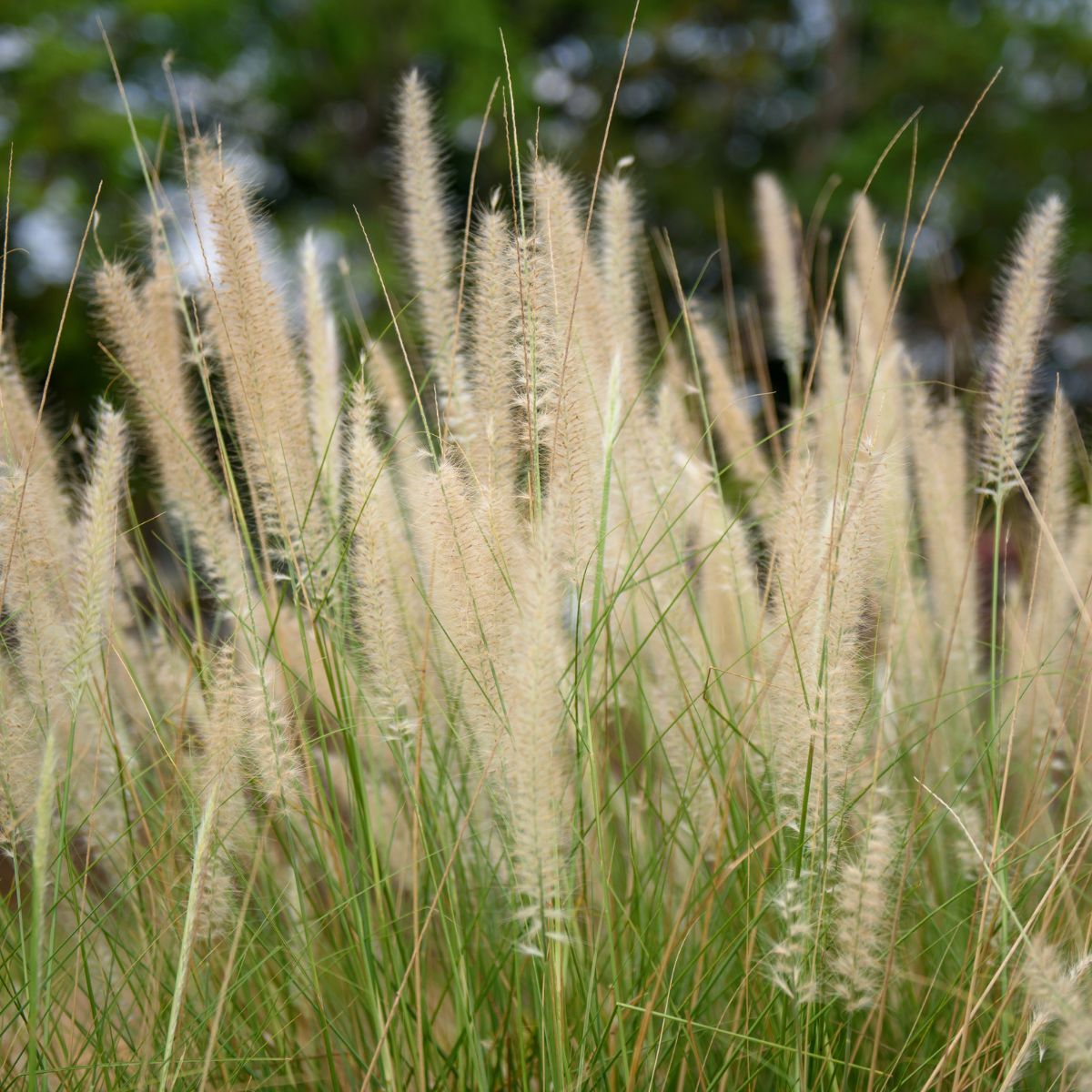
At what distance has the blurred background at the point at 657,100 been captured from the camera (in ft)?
40.8

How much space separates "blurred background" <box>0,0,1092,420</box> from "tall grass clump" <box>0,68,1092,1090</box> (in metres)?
10.5

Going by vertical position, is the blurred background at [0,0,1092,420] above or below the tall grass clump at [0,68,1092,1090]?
above

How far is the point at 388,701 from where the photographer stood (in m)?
1.54

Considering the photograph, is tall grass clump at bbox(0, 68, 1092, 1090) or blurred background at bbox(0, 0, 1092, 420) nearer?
tall grass clump at bbox(0, 68, 1092, 1090)

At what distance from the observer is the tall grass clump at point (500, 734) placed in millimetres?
1418

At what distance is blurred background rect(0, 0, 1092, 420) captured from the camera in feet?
40.8

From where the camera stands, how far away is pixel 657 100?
1630 centimetres

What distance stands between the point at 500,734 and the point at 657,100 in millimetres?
16167

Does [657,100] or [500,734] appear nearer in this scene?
[500,734]

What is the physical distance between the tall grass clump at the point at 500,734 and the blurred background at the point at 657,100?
34.4ft

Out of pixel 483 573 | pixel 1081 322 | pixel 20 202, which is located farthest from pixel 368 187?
pixel 483 573

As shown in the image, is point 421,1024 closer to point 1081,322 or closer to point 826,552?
point 826,552

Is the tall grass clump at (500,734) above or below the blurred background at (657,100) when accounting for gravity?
below

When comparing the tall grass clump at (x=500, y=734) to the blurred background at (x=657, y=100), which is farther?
the blurred background at (x=657, y=100)
